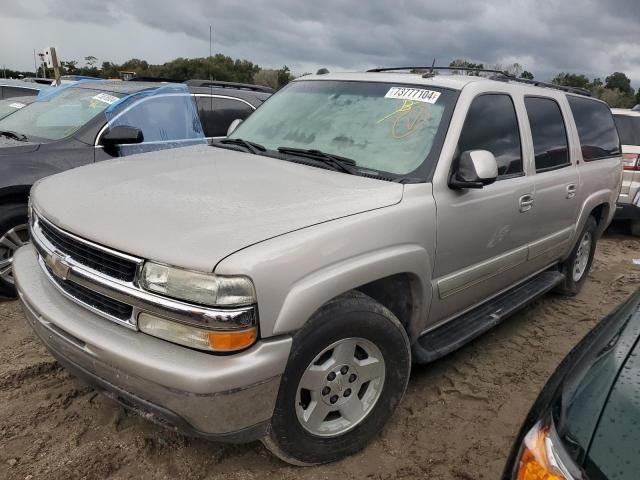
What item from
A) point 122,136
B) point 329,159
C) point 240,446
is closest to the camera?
point 240,446

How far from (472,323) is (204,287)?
2025mm

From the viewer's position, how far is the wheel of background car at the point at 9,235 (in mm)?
4062

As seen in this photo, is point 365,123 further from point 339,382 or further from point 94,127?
point 94,127

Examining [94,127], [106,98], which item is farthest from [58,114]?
[94,127]

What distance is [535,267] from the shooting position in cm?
418

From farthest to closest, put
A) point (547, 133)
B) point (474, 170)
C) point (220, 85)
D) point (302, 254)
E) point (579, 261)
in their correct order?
1. point (220, 85)
2. point (579, 261)
3. point (547, 133)
4. point (474, 170)
5. point (302, 254)

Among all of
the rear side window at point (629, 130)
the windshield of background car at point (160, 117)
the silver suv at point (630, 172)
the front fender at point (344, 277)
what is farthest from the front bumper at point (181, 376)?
the rear side window at point (629, 130)

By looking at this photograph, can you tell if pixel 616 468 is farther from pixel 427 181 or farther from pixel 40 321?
pixel 40 321

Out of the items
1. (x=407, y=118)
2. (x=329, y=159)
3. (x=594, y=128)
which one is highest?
(x=407, y=118)

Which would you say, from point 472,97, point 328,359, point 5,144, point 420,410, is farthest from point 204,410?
point 5,144

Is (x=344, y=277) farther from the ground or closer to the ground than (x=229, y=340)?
farther from the ground

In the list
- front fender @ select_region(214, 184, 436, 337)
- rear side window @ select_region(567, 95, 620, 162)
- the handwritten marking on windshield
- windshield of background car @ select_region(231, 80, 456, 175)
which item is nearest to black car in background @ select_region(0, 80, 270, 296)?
windshield of background car @ select_region(231, 80, 456, 175)

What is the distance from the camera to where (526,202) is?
3615 millimetres

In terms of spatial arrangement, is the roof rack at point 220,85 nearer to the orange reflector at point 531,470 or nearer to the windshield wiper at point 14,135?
the windshield wiper at point 14,135
